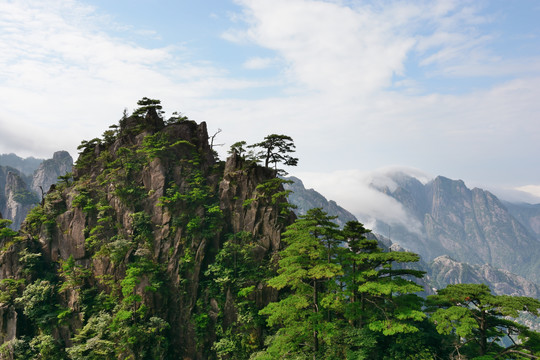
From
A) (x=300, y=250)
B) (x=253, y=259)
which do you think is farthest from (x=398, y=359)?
(x=253, y=259)

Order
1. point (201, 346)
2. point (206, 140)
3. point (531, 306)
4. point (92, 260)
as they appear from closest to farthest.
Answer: point (531, 306) → point (201, 346) → point (92, 260) → point (206, 140)

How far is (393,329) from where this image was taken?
21.5m

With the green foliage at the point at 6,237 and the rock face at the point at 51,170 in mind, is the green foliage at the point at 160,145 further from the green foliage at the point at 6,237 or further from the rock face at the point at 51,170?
the rock face at the point at 51,170

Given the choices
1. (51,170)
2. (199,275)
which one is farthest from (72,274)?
(51,170)

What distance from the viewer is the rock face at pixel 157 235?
3475cm

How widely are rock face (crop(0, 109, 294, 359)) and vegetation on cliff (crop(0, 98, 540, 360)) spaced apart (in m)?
0.19

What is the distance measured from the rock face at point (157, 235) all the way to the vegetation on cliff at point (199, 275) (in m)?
0.19

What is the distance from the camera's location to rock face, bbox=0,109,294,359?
3475 centimetres

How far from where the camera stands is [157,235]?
39.8 m

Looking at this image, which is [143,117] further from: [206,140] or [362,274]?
[362,274]

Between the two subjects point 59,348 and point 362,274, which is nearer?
point 362,274

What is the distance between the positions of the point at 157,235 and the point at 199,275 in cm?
878

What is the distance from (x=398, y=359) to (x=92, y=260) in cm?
4096

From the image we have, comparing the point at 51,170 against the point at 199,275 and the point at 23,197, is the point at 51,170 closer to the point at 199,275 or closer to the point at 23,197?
the point at 23,197
